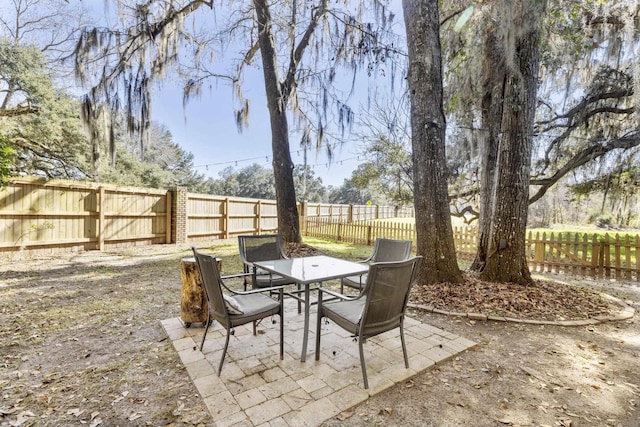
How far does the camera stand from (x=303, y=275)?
2.46 metres

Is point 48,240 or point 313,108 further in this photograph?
point 313,108

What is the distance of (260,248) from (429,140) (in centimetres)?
255

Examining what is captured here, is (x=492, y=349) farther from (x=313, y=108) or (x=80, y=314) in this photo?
(x=313, y=108)

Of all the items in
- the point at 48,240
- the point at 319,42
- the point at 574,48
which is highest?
the point at 319,42

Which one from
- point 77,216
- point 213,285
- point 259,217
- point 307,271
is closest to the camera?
point 213,285

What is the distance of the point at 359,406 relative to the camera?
1725 millimetres

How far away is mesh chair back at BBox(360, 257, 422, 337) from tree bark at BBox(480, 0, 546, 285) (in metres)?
2.47

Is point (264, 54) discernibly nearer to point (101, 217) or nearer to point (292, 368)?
point (101, 217)

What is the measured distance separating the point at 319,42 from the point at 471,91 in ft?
10.6

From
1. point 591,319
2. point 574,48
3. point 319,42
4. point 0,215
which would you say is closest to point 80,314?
point 0,215

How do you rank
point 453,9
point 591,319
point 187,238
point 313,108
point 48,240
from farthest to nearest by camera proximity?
point 187,238, point 313,108, point 48,240, point 453,9, point 591,319

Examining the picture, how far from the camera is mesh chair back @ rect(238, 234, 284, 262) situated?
3.45 meters

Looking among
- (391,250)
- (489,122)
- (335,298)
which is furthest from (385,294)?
(489,122)

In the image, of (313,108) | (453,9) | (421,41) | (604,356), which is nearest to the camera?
(604,356)
